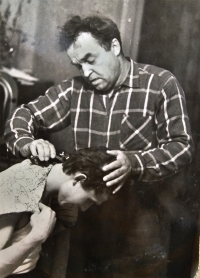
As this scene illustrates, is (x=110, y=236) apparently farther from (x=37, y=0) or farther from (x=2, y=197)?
(x=37, y=0)

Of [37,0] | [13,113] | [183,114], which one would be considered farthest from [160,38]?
[13,113]

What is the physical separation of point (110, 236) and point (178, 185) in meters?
0.28

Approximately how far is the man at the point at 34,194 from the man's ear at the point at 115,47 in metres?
0.30

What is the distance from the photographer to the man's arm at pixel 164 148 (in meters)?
1.15

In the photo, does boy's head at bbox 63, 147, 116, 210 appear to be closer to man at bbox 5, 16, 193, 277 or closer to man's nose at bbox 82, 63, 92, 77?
man at bbox 5, 16, 193, 277

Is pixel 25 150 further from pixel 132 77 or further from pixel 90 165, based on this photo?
pixel 132 77

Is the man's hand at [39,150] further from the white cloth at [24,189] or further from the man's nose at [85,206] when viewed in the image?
the man's nose at [85,206]

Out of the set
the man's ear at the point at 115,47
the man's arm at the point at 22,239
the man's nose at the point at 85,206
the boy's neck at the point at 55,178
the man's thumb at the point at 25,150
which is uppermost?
the man's ear at the point at 115,47

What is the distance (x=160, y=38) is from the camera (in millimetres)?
1175

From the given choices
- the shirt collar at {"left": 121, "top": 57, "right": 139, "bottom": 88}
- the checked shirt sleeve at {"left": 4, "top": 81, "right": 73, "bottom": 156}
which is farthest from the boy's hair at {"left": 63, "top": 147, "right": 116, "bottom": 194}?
the shirt collar at {"left": 121, "top": 57, "right": 139, "bottom": 88}

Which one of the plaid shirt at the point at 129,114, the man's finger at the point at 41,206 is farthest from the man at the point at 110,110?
the man's finger at the point at 41,206

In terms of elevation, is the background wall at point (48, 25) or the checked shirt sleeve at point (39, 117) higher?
the background wall at point (48, 25)

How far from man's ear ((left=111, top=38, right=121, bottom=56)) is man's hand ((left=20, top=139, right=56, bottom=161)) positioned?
0.34m

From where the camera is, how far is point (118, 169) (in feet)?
3.75
